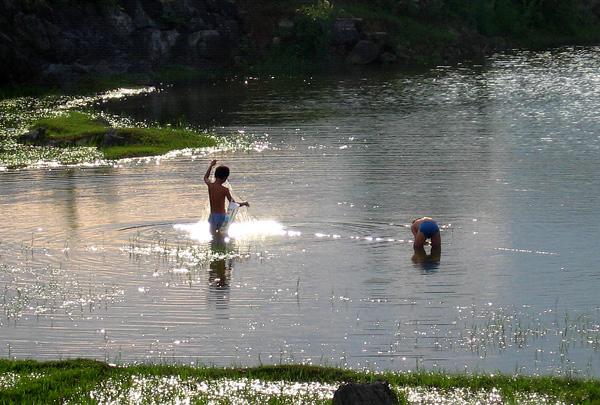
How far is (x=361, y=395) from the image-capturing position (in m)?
8.42

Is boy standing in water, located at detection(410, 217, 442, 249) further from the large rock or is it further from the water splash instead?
the large rock

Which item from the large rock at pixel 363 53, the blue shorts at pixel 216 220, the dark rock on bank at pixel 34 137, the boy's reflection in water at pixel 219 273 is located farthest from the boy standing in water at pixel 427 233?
the large rock at pixel 363 53

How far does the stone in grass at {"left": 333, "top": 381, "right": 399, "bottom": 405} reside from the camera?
27.6 ft

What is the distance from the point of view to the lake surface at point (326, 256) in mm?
11383

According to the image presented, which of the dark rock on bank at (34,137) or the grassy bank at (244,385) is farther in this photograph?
the dark rock on bank at (34,137)

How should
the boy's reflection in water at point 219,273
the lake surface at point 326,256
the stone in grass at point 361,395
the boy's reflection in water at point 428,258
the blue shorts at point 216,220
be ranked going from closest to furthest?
the stone in grass at point 361,395 < the lake surface at point 326,256 < the boy's reflection in water at point 219,273 < the boy's reflection in water at point 428,258 < the blue shorts at point 216,220

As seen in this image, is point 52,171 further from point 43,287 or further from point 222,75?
point 222,75

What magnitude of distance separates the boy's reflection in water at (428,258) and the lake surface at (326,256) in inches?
→ 3.4

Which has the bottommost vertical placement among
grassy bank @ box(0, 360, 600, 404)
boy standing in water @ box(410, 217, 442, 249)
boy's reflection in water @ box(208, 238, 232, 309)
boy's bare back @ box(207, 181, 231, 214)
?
boy's reflection in water @ box(208, 238, 232, 309)

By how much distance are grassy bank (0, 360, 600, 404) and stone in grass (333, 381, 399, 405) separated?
541mm

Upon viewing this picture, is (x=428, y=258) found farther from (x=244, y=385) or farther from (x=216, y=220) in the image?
(x=244, y=385)

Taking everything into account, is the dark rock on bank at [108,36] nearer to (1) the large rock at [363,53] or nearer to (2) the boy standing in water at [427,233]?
(1) the large rock at [363,53]

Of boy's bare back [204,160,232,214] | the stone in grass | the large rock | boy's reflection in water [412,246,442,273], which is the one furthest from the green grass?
the large rock

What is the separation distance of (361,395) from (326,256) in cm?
720
